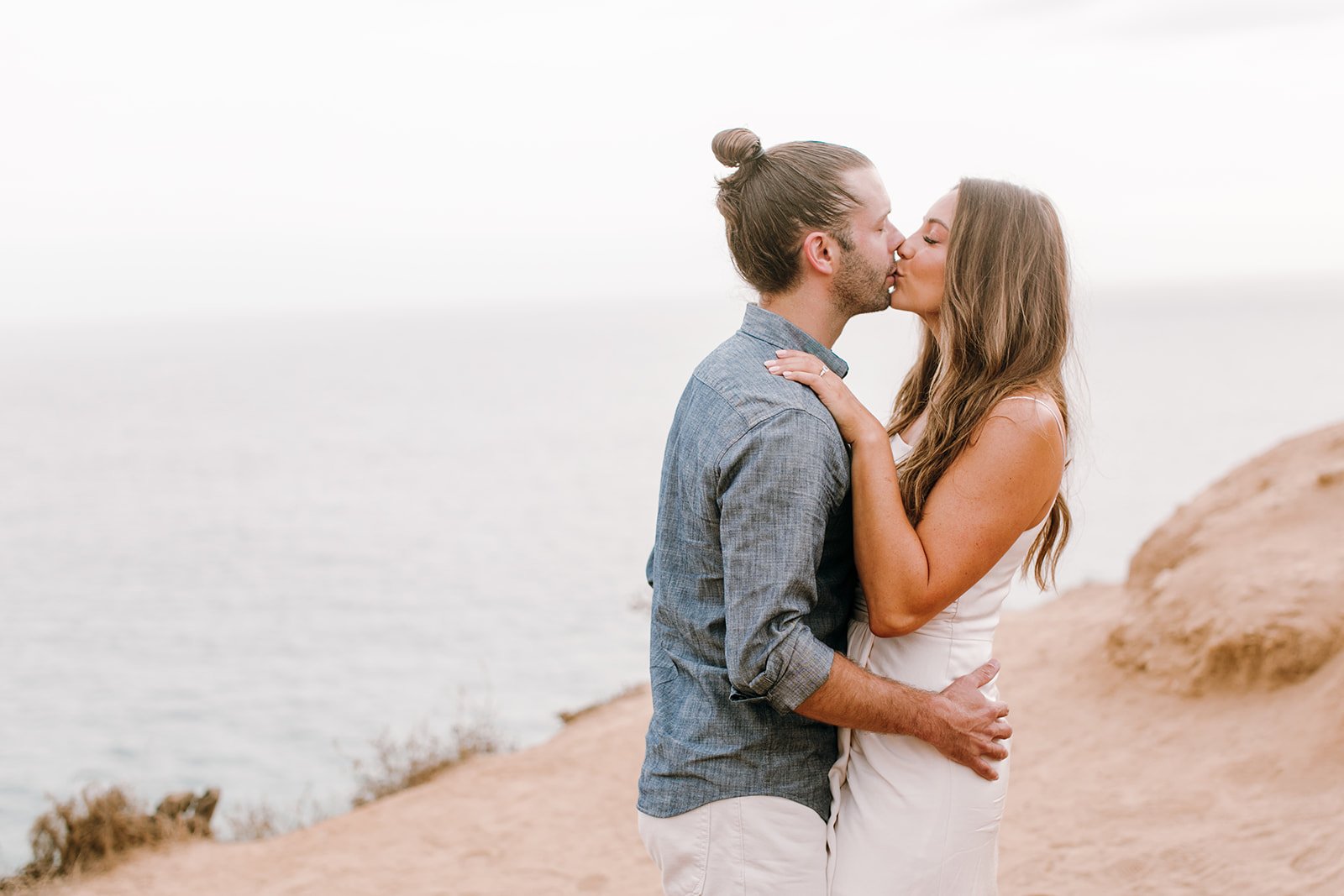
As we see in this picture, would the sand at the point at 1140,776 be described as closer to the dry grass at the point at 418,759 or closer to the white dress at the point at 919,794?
the dry grass at the point at 418,759

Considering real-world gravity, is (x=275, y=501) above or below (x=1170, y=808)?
below

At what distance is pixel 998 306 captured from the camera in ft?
8.61

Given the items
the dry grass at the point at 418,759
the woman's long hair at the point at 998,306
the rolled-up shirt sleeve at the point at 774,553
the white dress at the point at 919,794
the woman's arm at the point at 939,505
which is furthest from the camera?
the dry grass at the point at 418,759

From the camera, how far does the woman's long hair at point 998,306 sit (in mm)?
2594

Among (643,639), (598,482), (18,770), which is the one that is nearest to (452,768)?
(18,770)

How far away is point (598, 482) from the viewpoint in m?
40.9

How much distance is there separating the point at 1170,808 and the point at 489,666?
14.3m

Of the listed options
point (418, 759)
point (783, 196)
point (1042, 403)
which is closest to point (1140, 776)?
point (1042, 403)

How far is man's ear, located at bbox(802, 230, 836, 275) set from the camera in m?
2.44

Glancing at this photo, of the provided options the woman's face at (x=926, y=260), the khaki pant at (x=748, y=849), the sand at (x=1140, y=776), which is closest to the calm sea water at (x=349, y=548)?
the woman's face at (x=926, y=260)

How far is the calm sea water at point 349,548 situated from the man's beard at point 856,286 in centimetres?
67

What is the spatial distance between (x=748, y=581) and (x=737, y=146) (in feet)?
3.12

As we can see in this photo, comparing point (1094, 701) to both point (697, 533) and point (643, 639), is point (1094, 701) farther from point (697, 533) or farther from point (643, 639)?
point (643, 639)

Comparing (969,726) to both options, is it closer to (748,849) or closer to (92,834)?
(748,849)
